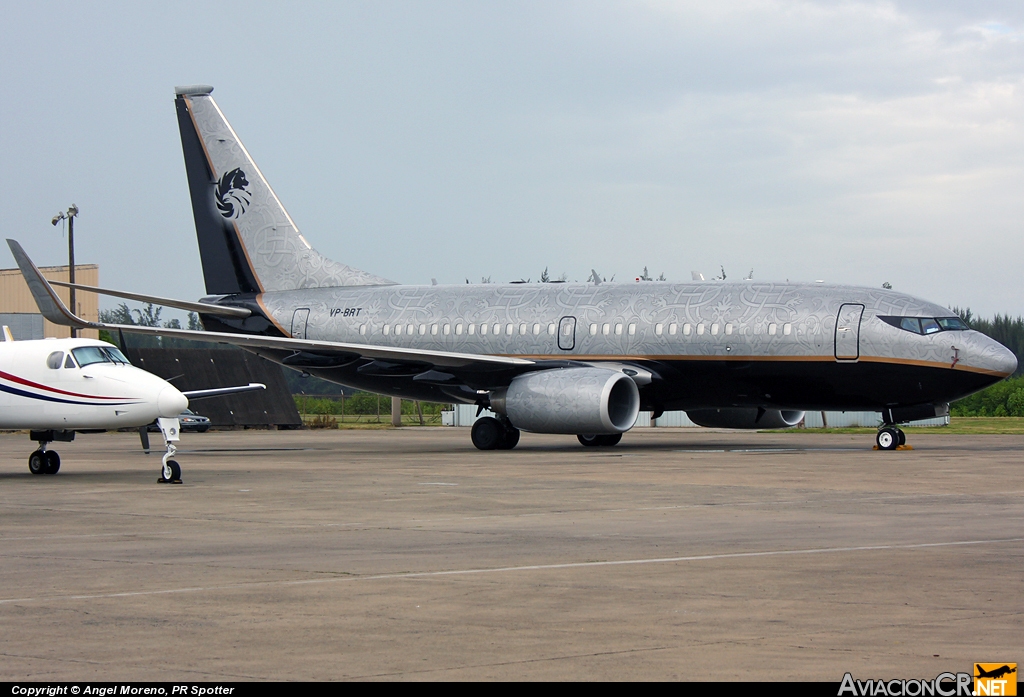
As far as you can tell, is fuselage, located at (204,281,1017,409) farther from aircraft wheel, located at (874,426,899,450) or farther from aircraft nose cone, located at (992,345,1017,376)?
aircraft wheel, located at (874,426,899,450)

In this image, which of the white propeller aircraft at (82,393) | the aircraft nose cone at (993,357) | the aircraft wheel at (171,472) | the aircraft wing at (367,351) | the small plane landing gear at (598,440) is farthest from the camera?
A: the small plane landing gear at (598,440)

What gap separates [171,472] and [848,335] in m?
14.0

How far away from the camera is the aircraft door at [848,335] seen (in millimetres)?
25578

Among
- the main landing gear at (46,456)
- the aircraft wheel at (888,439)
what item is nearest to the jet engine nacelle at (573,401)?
the aircraft wheel at (888,439)

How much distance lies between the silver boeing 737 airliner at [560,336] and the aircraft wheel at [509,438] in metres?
0.03

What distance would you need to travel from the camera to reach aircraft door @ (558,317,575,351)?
94.3 ft

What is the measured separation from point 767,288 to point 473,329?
720cm

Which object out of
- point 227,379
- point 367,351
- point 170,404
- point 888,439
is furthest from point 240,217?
point 227,379

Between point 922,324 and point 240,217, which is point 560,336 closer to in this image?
point 922,324

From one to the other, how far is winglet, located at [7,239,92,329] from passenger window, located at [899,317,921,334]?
16070mm

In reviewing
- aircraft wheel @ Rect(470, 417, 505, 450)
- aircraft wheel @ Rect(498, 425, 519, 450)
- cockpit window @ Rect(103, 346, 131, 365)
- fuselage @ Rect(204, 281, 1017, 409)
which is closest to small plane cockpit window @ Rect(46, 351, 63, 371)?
cockpit window @ Rect(103, 346, 131, 365)

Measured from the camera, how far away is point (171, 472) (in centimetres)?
1853

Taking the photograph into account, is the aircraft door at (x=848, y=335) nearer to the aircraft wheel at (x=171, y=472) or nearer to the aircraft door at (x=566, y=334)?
the aircraft door at (x=566, y=334)

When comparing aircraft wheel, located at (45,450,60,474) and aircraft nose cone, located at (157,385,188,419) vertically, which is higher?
aircraft nose cone, located at (157,385,188,419)
